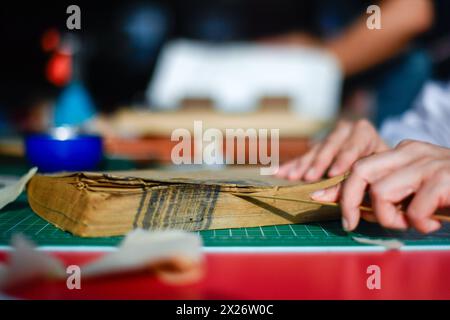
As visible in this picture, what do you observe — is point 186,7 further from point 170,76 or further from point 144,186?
point 144,186

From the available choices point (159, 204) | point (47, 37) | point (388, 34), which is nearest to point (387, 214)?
point (159, 204)

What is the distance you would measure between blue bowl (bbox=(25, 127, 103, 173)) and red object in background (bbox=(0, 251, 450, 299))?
47cm

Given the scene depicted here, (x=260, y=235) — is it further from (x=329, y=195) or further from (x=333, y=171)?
(x=333, y=171)

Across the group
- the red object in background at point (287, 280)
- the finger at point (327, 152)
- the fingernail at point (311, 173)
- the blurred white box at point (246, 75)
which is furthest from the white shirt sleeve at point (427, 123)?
the blurred white box at point (246, 75)

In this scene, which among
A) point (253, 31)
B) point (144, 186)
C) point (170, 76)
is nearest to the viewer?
point (144, 186)

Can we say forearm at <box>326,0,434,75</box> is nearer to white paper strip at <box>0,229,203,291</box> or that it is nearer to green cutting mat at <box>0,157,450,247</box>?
green cutting mat at <box>0,157,450,247</box>

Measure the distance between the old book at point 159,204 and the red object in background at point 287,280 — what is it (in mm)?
51

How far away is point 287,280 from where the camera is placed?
0.42 m

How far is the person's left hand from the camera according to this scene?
0.50 meters

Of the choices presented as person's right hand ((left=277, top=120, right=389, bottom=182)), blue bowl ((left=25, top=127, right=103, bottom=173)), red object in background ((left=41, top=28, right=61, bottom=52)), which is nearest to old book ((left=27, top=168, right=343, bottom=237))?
person's right hand ((left=277, top=120, right=389, bottom=182))

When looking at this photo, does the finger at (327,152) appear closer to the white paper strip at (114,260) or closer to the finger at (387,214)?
the finger at (387,214)
